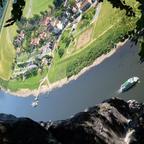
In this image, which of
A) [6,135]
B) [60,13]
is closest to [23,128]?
[6,135]

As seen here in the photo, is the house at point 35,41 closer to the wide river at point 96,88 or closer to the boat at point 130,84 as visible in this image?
the wide river at point 96,88

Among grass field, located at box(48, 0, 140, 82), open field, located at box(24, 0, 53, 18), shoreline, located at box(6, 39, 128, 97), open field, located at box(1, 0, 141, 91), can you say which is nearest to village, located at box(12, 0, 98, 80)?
open field, located at box(24, 0, 53, 18)

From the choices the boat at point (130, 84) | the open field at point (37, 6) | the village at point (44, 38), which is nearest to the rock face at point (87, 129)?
the boat at point (130, 84)

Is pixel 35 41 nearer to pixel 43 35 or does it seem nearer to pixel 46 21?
pixel 43 35

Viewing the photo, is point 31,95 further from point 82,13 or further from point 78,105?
point 78,105

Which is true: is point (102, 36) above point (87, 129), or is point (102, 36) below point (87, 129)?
below

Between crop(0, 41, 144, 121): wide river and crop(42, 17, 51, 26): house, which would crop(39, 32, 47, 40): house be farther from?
crop(0, 41, 144, 121): wide river

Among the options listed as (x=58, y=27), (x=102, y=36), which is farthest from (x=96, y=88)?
(x=58, y=27)
